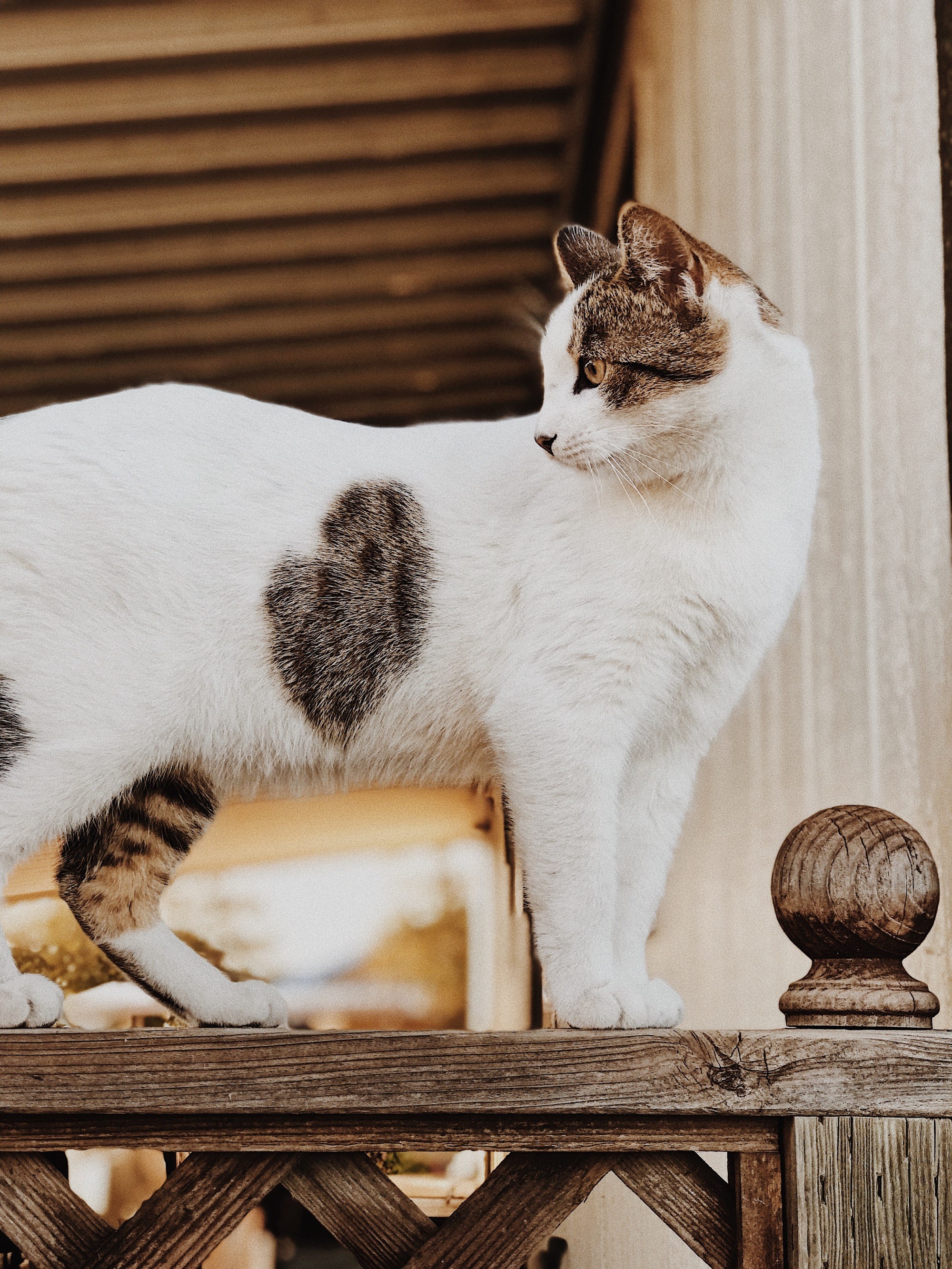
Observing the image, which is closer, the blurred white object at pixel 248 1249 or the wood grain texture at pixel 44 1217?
the wood grain texture at pixel 44 1217

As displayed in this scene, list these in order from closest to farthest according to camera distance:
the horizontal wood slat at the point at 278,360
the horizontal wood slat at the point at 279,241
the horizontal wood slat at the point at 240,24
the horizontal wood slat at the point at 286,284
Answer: the horizontal wood slat at the point at 240,24 → the horizontal wood slat at the point at 279,241 → the horizontal wood slat at the point at 286,284 → the horizontal wood slat at the point at 278,360

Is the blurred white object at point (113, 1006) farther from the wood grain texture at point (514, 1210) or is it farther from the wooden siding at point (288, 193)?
the wooden siding at point (288, 193)

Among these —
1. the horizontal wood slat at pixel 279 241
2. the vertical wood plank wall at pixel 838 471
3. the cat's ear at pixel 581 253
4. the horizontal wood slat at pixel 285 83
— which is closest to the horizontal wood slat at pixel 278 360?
the horizontal wood slat at pixel 279 241

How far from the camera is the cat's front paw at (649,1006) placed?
3.22 feet

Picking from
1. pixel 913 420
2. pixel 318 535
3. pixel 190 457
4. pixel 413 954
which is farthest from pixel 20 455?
pixel 413 954

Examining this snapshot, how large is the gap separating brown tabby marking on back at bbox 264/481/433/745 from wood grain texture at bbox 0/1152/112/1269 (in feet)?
1.43

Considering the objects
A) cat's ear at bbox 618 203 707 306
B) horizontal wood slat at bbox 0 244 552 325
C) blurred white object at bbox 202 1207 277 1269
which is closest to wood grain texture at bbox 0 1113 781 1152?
cat's ear at bbox 618 203 707 306

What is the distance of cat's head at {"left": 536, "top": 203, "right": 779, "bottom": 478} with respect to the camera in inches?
42.1

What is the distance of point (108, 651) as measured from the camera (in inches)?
40.5

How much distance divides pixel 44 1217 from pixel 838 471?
1055mm

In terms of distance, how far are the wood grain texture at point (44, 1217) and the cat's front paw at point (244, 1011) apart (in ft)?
1.17

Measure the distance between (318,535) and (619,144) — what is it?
233cm

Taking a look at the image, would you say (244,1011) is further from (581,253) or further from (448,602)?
(581,253)

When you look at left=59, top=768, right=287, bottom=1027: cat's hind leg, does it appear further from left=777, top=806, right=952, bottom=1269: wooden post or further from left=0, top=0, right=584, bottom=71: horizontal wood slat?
left=0, top=0, right=584, bottom=71: horizontal wood slat
